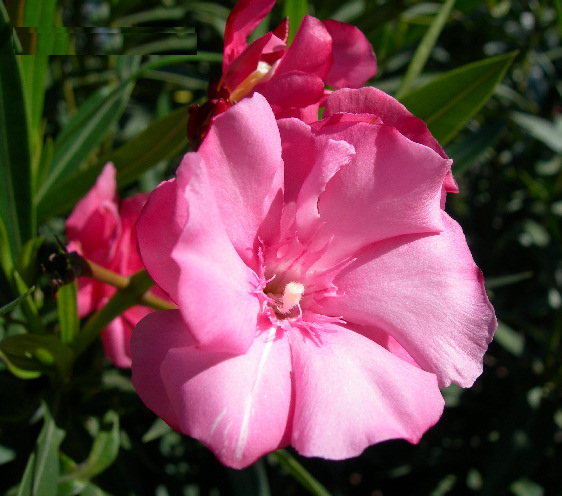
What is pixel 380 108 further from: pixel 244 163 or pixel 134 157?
pixel 134 157

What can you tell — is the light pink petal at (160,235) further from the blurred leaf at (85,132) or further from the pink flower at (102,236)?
the blurred leaf at (85,132)

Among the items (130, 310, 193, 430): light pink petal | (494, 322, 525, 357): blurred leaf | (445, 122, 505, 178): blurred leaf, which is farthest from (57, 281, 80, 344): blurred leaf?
(494, 322, 525, 357): blurred leaf

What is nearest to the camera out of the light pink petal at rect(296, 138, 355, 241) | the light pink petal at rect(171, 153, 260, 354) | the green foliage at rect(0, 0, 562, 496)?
the light pink petal at rect(171, 153, 260, 354)

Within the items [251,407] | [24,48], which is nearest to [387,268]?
[251,407]

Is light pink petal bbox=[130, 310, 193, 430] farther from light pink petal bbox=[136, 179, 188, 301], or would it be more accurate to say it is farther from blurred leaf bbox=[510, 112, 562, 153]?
blurred leaf bbox=[510, 112, 562, 153]

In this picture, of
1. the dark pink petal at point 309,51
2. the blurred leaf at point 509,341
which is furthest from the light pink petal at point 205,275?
the blurred leaf at point 509,341

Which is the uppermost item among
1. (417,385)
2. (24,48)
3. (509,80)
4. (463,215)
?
(24,48)

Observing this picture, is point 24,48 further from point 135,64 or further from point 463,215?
point 463,215
